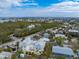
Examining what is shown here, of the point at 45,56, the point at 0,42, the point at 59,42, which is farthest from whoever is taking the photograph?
the point at 0,42

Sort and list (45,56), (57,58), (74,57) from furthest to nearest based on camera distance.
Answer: (74,57)
(45,56)
(57,58)

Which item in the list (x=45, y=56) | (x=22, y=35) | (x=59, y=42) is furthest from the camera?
(x=22, y=35)

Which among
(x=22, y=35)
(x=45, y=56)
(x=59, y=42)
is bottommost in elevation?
(x=22, y=35)

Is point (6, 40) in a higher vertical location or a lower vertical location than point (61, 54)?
lower

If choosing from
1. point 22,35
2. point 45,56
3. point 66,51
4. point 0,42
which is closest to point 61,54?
point 66,51

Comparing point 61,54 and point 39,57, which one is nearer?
point 39,57

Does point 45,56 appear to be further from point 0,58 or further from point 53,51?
point 0,58

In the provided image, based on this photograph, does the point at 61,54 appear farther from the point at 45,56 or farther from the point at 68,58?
the point at 45,56

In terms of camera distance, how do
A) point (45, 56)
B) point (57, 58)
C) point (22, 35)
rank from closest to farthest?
point (57, 58)
point (45, 56)
point (22, 35)

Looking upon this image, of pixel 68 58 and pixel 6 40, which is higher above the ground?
pixel 68 58
